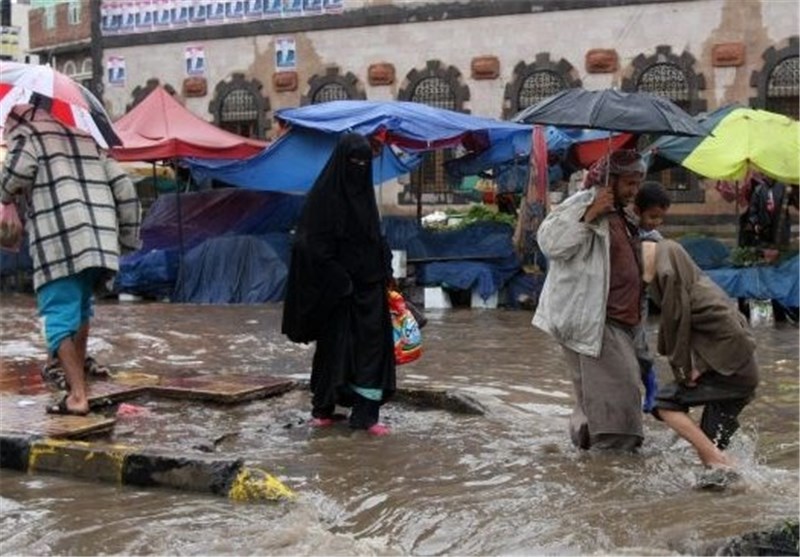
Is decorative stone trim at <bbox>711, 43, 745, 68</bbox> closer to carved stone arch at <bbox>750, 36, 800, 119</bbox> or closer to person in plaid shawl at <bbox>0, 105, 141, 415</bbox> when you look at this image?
carved stone arch at <bbox>750, 36, 800, 119</bbox>

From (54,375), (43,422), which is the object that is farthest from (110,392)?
(43,422)

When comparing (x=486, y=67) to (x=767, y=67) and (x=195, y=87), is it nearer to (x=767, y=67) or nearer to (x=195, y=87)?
(x=767, y=67)

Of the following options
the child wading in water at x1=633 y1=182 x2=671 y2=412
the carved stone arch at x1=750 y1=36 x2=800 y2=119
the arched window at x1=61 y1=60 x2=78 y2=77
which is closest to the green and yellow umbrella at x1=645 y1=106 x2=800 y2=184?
the carved stone arch at x1=750 y1=36 x2=800 y2=119

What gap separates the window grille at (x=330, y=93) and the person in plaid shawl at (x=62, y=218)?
19.0 metres

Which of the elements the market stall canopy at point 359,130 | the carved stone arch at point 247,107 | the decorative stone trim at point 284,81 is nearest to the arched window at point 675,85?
the market stall canopy at point 359,130

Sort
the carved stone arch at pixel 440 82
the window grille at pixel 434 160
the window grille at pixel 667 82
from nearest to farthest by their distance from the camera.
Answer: the window grille at pixel 667 82 → the window grille at pixel 434 160 → the carved stone arch at pixel 440 82

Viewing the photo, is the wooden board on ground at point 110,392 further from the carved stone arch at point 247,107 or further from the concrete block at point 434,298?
the carved stone arch at point 247,107

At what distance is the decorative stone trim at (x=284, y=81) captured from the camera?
25.9 m

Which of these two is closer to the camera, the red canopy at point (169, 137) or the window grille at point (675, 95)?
the red canopy at point (169, 137)

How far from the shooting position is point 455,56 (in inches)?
955

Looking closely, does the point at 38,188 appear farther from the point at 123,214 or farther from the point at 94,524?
the point at 94,524

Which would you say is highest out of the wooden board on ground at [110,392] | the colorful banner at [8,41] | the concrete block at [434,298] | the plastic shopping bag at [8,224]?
the colorful banner at [8,41]

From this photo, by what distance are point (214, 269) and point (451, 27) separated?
30.5 feet

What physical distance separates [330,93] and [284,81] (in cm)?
118
